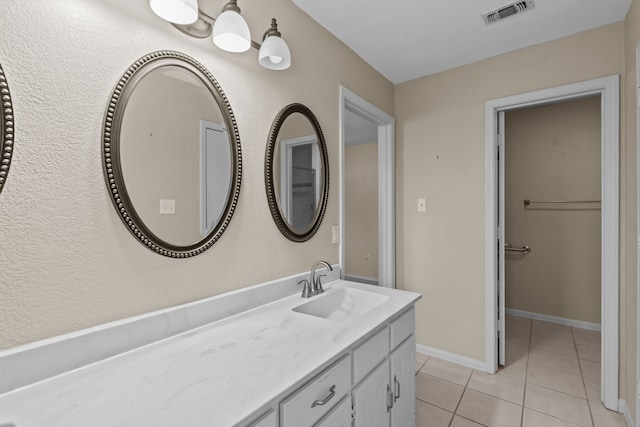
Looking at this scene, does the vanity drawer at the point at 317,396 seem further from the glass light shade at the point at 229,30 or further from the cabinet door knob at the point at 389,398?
the glass light shade at the point at 229,30

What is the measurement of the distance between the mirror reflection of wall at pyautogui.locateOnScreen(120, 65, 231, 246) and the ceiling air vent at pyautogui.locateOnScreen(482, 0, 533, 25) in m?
1.76

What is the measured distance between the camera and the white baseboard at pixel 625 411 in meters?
1.80

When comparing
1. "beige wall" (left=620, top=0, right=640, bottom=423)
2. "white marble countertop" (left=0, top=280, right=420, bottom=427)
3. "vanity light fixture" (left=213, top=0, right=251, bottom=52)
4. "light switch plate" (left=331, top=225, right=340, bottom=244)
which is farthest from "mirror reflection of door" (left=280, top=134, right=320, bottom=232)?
"beige wall" (left=620, top=0, right=640, bottom=423)

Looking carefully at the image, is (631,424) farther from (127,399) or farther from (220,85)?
(220,85)

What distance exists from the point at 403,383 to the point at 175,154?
1.49 meters

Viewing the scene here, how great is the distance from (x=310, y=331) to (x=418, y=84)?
2.45 metres

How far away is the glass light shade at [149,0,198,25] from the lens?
106 centimetres

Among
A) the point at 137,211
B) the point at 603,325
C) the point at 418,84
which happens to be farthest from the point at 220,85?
the point at 603,325

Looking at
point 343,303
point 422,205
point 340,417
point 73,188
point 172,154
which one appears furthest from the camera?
point 422,205

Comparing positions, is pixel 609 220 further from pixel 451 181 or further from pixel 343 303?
pixel 343 303

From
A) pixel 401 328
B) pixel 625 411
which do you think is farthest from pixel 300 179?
pixel 625 411

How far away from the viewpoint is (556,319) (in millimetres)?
3471

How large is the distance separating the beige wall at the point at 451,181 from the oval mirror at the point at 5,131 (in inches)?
102

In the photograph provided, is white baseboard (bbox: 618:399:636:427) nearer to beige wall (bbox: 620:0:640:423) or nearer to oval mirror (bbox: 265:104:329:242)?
beige wall (bbox: 620:0:640:423)
